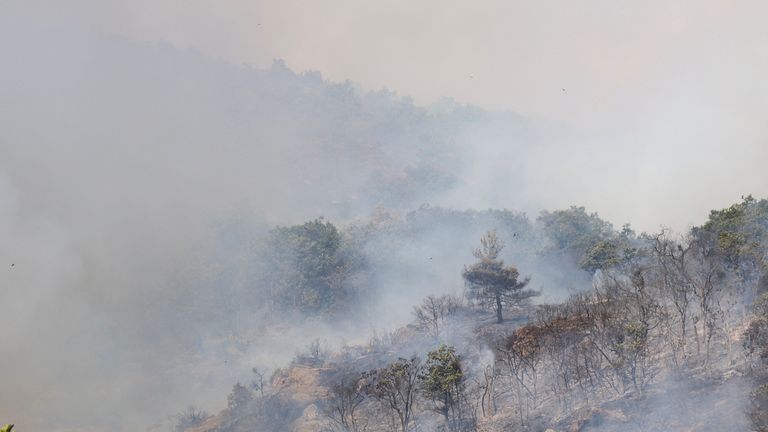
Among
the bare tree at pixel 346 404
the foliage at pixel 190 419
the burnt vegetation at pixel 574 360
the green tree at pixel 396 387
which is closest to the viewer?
the burnt vegetation at pixel 574 360

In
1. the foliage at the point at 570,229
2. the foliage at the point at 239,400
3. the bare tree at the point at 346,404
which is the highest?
the foliage at the point at 570,229

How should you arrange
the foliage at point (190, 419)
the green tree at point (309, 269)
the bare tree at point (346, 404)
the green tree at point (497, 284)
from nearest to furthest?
the bare tree at point (346, 404) → the green tree at point (497, 284) → the foliage at point (190, 419) → the green tree at point (309, 269)

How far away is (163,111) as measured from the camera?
179 m

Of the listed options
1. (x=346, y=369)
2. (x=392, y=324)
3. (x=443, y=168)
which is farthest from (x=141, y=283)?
(x=443, y=168)

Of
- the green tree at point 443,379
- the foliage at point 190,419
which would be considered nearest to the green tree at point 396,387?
the green tree at point 443,379

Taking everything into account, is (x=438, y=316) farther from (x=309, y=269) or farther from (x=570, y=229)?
(x=570, y=229)

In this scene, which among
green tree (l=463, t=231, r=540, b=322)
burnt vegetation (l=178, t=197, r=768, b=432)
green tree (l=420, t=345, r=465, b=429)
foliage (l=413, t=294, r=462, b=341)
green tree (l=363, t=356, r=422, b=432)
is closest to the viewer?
burnt vegetation (l=178, t=197, r=768, b=432)

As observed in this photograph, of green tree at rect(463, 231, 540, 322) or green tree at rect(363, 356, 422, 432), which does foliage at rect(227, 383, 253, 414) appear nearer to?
green tree at rect(363, 356, 422, 432)

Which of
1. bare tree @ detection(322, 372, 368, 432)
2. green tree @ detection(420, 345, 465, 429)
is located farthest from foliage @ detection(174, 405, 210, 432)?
green tree @ detection(420, 345, 465, 429)

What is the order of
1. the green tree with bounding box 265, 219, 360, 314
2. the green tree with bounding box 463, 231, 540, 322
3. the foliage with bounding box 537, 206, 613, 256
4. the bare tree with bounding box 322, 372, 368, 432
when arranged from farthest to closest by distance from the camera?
the foliage with bounding box 537, 206, 613, 256 → the green tree with bounding box 265, 219, 360, 314 → the green tree with bounding box 463, 231, 540, 322 → the bare tree with bounding box 322, 372, 368, 432

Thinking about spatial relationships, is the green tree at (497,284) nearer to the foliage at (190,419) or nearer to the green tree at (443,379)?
the green tree at (443,379)

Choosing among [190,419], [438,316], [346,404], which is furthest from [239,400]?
[438,316]

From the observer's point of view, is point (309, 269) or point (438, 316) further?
point (309, 269)

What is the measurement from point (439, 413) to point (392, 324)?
3270cm
